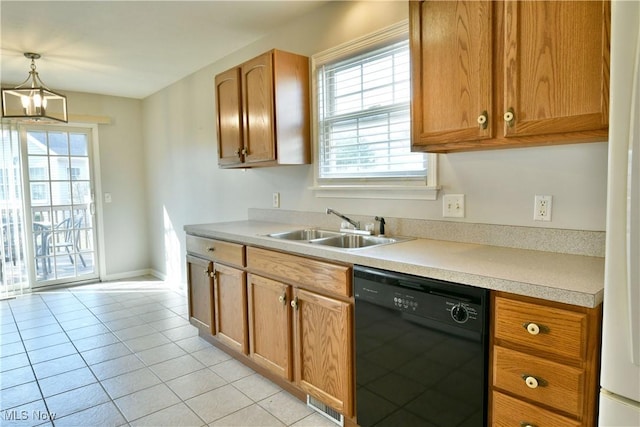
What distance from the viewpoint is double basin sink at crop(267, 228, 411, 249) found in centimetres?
232

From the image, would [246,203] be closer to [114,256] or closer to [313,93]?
[313,93]

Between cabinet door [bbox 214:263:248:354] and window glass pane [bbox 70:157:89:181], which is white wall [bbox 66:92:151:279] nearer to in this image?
window glass pane [bbox 70:157:89:181]

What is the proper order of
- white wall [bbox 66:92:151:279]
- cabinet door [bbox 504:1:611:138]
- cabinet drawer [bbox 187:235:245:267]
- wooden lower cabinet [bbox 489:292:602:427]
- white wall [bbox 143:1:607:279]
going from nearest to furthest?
wooden lower cabinet [bbox 489:292:602:427] < cabinet door [bbox 504:1:611:138] < white wall [bbox 143:1:607:279] < cabinet drawer [bbox 187:235:245:267] < white wall [bbox 66:92:151:279]

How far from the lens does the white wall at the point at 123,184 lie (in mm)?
5246

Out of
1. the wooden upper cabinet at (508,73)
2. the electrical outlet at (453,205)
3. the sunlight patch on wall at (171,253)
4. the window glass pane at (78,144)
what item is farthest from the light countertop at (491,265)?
the window glass pane at (78,144)

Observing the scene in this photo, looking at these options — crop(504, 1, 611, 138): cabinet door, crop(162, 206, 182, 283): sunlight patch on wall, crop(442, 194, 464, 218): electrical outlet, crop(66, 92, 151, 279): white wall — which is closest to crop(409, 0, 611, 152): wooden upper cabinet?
crop(504, 1, 611, 138): cabinet door

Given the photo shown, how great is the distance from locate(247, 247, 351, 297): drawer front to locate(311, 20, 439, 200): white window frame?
68 cm

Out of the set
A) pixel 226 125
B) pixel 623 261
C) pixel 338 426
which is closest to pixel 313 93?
pixel 226 125

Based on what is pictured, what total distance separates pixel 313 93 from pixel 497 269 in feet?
6.25

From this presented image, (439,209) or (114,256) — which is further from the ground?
(439,209)

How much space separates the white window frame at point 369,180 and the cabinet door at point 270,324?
0.79m

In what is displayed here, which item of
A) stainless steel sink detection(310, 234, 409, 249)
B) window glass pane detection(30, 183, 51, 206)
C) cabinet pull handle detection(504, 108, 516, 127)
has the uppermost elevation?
cabinet pull handle detection(504, 108, 516, 127)

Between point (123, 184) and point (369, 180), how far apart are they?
413 centimetres

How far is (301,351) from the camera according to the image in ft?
7.14
